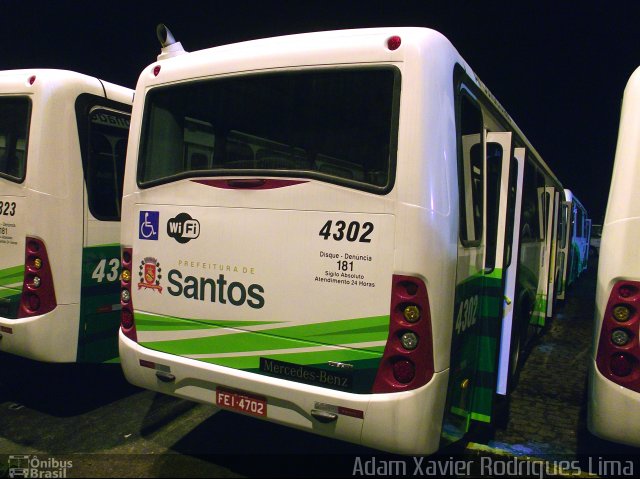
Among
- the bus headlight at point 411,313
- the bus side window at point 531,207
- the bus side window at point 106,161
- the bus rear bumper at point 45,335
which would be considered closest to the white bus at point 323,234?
the bus headlight at point 411,313

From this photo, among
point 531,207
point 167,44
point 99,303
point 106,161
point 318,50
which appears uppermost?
point 167,44

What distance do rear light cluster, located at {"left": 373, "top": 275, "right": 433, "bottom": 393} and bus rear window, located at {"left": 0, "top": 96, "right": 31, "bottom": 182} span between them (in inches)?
136

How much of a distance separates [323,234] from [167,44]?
209 cm

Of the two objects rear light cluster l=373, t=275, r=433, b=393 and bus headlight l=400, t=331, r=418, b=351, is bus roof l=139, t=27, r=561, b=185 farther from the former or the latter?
Result: bus headlight l=400, t=331, r=418, b=351

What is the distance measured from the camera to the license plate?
9.71 ft

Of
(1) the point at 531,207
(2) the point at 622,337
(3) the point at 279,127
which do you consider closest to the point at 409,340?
(2) the point at 622,337

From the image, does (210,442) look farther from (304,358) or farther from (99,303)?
(99,303)

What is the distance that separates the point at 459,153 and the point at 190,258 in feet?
6.11

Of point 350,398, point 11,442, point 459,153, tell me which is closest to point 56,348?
point 11,442

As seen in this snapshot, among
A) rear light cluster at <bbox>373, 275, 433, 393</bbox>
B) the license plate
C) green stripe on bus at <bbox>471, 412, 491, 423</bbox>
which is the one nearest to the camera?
rear light cluster at <bbox>373, 275, 433, 393</bbox>

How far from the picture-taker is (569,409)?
4.64 m

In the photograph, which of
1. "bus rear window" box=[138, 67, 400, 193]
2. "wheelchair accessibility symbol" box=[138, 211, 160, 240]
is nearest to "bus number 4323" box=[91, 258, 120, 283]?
"wheelchair accessibility symbol" box=[138, 211, 160, 240]

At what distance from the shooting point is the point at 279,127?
3.07 metres

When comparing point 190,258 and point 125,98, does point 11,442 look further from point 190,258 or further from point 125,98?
point 125,98
